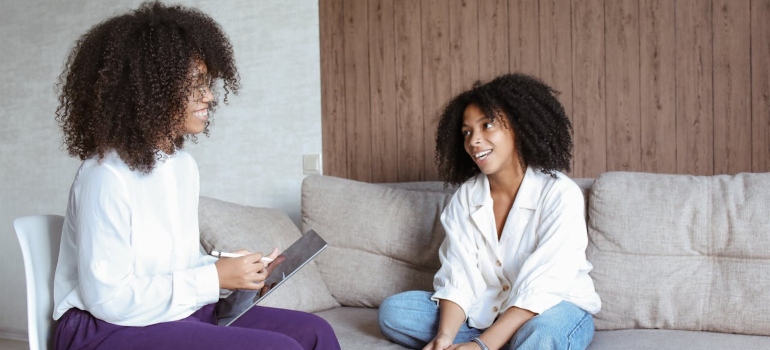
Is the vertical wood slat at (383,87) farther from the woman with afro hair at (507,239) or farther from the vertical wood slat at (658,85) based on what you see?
the vertical wood slat at (658,85)

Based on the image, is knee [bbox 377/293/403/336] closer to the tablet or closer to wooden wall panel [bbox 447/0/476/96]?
the tablet

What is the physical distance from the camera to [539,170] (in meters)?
1.96

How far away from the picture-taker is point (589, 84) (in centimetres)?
238

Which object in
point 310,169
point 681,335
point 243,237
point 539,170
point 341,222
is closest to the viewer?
point 681,335

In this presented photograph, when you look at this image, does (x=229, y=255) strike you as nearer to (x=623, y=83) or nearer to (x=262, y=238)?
(x=262, y=238)

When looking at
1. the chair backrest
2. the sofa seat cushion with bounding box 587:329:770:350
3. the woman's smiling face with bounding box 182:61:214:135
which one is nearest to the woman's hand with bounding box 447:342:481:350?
the sofa seat cushion with bounding box 587:329:770:350

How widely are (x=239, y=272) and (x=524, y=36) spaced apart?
145 centimetres

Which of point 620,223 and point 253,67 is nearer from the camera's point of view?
point 620,223

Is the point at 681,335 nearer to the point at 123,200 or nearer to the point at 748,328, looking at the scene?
the point at 748,328

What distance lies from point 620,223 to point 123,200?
1.29 meters

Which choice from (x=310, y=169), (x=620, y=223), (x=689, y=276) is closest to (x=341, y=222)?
(x=310, y=169)

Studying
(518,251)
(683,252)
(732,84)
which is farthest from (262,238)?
(732,84)

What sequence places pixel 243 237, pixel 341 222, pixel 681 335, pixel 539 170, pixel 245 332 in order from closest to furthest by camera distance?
pixel 245 332 < pixel 681 335 < pixel 539 170 < pixel 243 237 < pixel 341 222

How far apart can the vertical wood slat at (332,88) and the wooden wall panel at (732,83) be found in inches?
51.7
